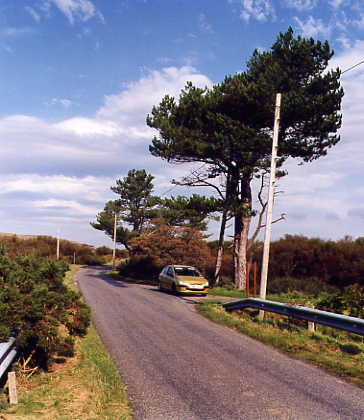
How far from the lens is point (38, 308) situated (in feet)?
23.9

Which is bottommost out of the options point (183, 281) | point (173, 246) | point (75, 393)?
point (75, 393)

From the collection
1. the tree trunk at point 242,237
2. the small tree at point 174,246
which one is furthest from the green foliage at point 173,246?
the tree trunk at point 242,237

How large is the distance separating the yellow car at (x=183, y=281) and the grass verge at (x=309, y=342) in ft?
25.1

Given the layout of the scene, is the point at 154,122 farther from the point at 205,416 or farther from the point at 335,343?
the point at 205,416

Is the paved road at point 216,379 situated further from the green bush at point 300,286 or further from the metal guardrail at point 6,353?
the green bush at point 300,286

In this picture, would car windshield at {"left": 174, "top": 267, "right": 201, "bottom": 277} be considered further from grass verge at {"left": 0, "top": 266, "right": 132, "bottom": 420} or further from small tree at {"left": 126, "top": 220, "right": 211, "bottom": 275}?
grass verge at {"left": 0, "top": 266, "right": 132, "bottom": 420}

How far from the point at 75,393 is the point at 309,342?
6114mm

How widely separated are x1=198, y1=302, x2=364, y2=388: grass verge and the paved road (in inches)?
14.4

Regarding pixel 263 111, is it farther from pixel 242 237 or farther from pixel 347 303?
pixel 347 303

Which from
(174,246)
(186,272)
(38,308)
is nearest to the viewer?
(38,308)

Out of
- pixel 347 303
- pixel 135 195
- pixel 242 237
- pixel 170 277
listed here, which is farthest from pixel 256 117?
pixel 135 195

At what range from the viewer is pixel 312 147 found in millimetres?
25938

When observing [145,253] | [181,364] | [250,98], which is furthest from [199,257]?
[181,364]

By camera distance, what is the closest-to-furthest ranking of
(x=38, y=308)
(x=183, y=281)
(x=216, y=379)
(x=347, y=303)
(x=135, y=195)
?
(x=216, y=379) < (x=38, y=308) < (x=347, y=303) < (x=183, y=281) < (x=135, y=195)
